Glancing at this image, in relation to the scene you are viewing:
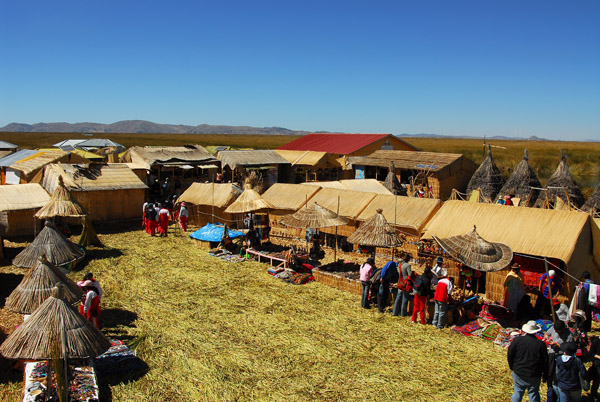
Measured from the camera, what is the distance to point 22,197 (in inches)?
614

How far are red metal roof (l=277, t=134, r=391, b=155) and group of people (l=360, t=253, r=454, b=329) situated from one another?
68.8 feet

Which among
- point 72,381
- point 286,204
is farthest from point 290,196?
point 72,381

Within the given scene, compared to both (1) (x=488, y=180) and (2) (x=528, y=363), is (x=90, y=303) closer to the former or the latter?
(2) (x=528, y=363)

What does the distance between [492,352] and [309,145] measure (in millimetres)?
28609

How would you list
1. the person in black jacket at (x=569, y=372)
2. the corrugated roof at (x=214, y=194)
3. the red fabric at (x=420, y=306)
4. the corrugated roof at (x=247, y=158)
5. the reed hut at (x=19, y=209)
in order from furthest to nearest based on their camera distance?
the corrugated roof at (x=247, y=158) < the corrugated roof at (x=214, y=194) < the reed hut at (x=19, y=209) < the red fabric at (x=420, y=306) < the person in black jacket at (x=569, y=372)

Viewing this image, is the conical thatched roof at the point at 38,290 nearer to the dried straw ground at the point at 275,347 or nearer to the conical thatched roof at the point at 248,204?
the dried straw ground at the point at 275,347

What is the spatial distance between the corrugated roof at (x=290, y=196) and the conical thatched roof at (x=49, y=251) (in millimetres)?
6533

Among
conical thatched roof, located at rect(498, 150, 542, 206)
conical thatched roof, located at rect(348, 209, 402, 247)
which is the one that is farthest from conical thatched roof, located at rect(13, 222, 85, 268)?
conical thatched roof, located at rect(498, 150, 542, 206)

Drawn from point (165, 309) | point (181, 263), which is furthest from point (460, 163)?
point (165, 309)

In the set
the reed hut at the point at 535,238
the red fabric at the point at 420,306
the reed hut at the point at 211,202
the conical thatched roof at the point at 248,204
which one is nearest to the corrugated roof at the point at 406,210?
the reed hut at the point at 535,238

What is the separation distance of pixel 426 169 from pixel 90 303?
61.8 feet

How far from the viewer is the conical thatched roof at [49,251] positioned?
10.3 m

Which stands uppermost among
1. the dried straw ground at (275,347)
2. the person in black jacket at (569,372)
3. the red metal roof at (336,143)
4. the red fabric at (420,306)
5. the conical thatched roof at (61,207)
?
the red metal roof at (336,143)

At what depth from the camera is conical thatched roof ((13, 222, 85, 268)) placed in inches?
405
